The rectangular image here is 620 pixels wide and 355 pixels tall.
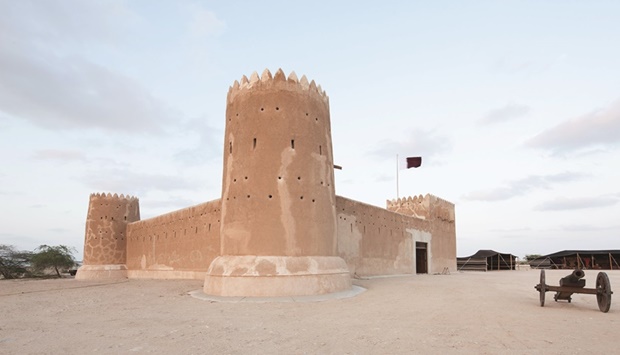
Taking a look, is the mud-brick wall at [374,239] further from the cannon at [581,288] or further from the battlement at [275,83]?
the cannon at [581,288]

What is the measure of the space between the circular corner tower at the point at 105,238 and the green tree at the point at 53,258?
8301mm

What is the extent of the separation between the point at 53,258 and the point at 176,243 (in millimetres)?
17565

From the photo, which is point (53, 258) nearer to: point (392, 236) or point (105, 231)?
point (105, 231)

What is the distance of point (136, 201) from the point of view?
2792cm

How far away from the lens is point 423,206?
28016mm

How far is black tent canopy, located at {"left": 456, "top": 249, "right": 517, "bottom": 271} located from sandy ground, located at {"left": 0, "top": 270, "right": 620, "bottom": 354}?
2762cm

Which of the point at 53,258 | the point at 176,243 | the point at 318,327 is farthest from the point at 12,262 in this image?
the point at 318,327

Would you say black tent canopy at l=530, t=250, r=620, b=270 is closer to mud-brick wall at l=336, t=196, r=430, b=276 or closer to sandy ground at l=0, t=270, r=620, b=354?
mud-brick wall at l=336, t=196, r=430, b=276

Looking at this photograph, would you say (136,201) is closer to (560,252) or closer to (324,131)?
(324,131)

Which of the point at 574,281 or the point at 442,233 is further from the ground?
the point at 442,233

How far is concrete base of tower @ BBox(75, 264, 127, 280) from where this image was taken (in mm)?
25062

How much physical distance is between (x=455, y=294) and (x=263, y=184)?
6163mm

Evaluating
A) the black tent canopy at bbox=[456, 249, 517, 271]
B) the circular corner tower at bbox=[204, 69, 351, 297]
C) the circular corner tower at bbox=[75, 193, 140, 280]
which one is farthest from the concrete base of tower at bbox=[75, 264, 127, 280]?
the black tent canopy at bbox=[456, 249, 517, 271]

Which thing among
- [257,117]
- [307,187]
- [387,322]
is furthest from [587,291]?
[257,117]
